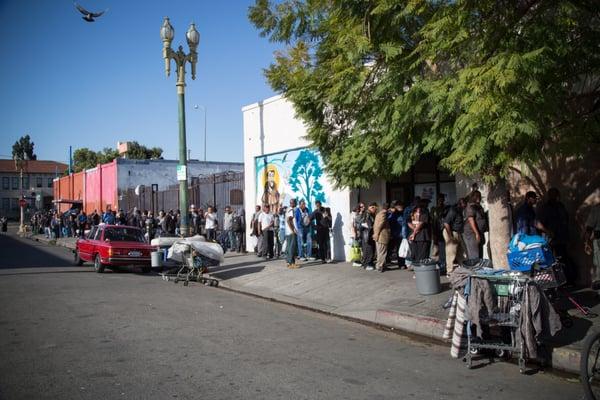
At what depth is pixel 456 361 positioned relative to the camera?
6418 millimetres

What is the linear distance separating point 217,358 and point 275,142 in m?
12.4

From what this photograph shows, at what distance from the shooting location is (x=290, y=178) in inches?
687

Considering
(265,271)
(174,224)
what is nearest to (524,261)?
(265,271)

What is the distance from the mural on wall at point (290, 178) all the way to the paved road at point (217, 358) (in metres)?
6.64

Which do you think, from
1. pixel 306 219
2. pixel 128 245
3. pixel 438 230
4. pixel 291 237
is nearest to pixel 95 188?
pixel 128 245

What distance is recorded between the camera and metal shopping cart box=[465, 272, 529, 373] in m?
5.96

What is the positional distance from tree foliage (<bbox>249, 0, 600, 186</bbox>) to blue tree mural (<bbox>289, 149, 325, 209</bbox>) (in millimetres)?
4787

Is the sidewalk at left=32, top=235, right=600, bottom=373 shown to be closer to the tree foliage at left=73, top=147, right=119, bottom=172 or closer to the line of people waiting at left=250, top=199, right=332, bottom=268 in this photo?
the line of people waiting at left=250, top=199, right=332, bottom=268

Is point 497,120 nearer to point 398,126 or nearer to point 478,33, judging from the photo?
point 478,33

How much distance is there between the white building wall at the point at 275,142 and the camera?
15.5 meters

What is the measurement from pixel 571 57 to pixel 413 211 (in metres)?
5.75

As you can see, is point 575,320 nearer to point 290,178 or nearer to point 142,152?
point 290,178

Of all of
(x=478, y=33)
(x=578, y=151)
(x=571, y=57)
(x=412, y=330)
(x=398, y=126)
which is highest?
(x=478, y=33)

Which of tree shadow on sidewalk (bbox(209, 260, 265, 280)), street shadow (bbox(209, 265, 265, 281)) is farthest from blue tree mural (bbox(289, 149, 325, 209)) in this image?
street shadow (bbox(209, 265, 265, 281))
